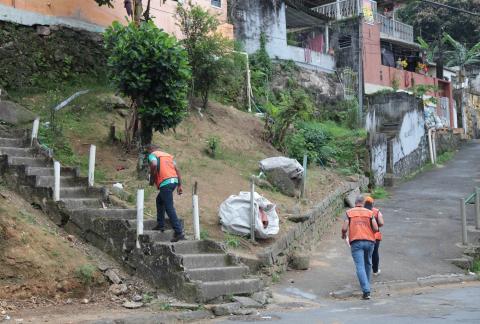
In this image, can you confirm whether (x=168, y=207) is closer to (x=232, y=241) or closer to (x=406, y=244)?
(x=232, y=241)

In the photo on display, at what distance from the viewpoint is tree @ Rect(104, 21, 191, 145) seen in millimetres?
10656

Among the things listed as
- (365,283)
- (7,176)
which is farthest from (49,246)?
(365,283)

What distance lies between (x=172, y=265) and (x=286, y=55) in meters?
18.4

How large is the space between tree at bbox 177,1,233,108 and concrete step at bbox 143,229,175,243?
7.95m

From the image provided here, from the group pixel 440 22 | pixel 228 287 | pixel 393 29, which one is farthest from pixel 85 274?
pixel 440 22

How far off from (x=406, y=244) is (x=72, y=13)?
36.5 feet

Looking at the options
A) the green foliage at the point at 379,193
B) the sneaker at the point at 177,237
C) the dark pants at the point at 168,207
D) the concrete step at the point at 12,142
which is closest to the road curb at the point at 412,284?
the sneaker at the point at 177,237

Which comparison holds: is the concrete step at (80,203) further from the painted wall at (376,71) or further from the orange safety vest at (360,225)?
the painted wall at (376,71)

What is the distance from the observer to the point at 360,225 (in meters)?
9.27

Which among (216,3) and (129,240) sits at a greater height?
(216,3)

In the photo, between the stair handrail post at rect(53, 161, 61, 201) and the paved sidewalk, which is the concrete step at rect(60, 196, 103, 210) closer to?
the stair handrail post at rect(53, 161, 61, 201)

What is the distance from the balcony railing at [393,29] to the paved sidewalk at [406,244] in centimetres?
1256

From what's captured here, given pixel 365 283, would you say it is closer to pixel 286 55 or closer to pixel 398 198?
pixel 398 198

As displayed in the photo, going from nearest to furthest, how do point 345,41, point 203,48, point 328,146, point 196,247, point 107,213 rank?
point 196,247
point 107,213
point 203,48
point 328,146
point 345,41
